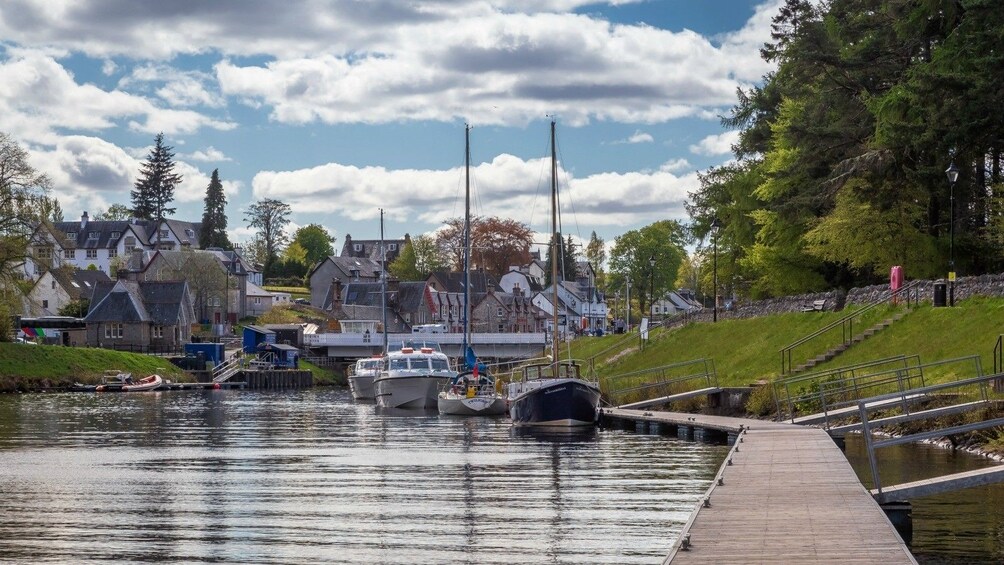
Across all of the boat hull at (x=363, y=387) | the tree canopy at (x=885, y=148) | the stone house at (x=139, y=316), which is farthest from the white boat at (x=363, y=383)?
the stone house at (x=139, y=316)

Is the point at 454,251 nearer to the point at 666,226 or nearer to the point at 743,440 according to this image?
the point at 666,226

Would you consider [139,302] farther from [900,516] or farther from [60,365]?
[900,516]

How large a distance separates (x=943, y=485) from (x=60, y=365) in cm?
8689

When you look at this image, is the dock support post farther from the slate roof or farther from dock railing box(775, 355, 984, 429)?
the slate roof

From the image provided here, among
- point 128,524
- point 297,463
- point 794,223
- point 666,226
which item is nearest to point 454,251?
point 666,226

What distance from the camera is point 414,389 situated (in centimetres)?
7219

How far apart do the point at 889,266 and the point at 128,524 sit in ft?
150

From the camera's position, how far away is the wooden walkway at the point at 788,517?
53.7ft

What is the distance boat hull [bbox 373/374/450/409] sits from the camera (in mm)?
72000

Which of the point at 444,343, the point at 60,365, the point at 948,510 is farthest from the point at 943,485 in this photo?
the point at 444,343

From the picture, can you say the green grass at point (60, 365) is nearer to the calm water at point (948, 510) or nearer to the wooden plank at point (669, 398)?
the wooden plank at point (669, 398)

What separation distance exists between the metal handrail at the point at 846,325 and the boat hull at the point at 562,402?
27.0 feet

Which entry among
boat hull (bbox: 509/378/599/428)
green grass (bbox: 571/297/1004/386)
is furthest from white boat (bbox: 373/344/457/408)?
boat hull (bbox: 509/378/599/428)

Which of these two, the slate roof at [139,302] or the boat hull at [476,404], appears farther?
the slate roof at [139,302]
